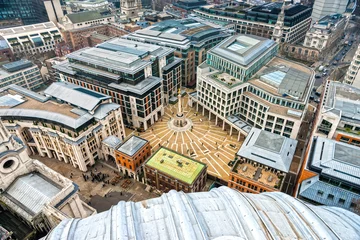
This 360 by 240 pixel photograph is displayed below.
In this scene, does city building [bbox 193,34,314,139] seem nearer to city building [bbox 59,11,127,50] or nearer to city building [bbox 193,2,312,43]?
city building [bbox 193,2,312,43]

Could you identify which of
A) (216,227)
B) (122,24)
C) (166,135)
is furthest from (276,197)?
(122,24)

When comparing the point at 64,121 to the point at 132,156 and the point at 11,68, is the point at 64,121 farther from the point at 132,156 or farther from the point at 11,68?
the point at 11,68

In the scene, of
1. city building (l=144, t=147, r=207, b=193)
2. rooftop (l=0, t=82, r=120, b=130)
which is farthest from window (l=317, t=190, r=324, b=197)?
rooftop (l=0, t=82, r=120, b=130)

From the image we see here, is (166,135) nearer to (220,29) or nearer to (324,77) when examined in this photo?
(220,29)

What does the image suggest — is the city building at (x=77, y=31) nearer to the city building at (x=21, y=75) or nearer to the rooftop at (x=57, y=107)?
the city building at (x=21, y=75)

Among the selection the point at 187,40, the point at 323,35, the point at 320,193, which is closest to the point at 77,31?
the point at 187,40
